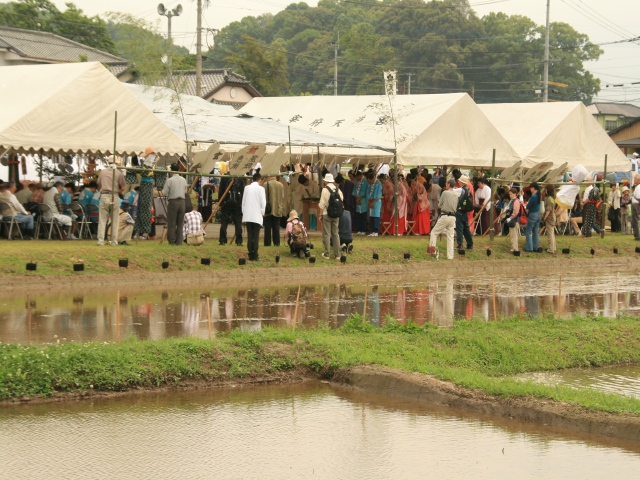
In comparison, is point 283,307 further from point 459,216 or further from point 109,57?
point 109,57

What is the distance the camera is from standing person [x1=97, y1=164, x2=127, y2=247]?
21062 millimetres

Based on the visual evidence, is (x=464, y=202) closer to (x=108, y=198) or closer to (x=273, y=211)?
(x=273, y=211)

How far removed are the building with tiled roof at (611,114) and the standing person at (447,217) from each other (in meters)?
65.6

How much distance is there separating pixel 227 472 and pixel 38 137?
1508 cm

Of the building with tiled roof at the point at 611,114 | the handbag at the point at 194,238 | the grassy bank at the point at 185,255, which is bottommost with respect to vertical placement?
the grassy bank at the point at 185,255

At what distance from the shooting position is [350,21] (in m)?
107

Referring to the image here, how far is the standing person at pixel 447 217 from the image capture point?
78.9ft

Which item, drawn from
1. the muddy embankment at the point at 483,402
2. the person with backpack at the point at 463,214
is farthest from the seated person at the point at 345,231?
the muddy embankment at the point at 483,402

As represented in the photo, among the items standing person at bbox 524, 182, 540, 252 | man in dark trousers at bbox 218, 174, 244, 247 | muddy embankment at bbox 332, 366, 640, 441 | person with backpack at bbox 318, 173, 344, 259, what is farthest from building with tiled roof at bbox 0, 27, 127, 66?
muddy embankment at bbox 332, 366, 640, 441

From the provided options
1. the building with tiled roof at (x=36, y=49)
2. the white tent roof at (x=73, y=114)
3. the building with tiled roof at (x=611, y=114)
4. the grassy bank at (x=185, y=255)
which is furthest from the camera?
the building with tiled roof at (x=611, y=114)

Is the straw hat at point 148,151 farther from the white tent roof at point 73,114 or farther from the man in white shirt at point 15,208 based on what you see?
the man in white shirt at point 15,208

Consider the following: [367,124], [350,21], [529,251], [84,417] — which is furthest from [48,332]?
[350,21]

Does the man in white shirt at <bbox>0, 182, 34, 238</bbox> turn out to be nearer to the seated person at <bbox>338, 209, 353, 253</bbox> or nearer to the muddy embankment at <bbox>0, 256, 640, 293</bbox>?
the muddy embankment at <bbox>0, 256, 640, 293</bbox>

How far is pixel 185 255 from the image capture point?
2083cm
